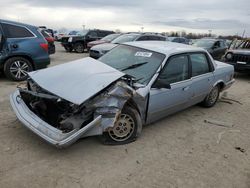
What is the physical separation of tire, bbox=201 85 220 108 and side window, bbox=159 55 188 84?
142 centimetres

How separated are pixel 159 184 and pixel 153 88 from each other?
1.61 metres

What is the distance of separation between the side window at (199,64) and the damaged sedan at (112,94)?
2 centimetres

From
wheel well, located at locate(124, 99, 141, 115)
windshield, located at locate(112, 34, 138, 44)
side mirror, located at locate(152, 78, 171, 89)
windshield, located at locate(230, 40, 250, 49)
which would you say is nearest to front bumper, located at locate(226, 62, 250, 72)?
windshield, located at locate(230, 40, 250, 49)

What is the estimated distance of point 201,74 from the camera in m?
5.31

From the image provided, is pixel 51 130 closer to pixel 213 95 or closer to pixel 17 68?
pixel 213 95

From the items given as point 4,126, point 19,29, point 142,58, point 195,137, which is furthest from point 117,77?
point 19,29

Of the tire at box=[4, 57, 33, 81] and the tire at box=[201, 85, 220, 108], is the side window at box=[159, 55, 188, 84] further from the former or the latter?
the tire at box=[4, 57, 33, 81]

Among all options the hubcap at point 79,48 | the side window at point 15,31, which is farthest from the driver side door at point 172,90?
the hubcap at point 79,48

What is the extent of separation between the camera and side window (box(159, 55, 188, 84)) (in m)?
4.37

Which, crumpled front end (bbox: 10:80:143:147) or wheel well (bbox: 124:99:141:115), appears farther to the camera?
wheel well (bbox: 124:99:141:115)

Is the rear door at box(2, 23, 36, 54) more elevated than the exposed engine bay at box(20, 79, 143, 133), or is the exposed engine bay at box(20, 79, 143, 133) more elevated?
the rear door at box(2, 23, 36, 54)

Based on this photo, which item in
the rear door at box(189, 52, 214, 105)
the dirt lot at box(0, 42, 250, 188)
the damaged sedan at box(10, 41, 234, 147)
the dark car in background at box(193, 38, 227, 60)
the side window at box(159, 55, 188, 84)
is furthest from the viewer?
the dark car in background at box(193, 38, 227, 60)

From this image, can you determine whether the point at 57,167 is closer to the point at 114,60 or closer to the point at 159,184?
the point at 159,184

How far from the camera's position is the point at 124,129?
3881 mm
